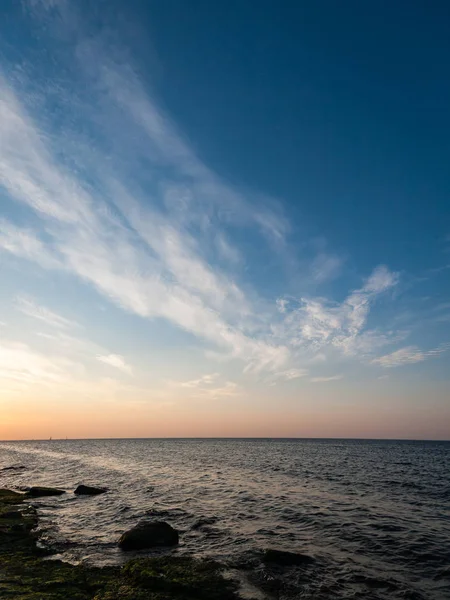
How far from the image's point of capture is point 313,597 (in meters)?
13.4

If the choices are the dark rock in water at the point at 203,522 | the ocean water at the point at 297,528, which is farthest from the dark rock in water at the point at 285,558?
the dark rock in water at the point at 203,522

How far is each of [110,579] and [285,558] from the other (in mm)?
7932

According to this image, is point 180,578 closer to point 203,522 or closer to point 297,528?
point 203,522

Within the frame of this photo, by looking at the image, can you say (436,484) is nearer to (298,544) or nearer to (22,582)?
(298,544)

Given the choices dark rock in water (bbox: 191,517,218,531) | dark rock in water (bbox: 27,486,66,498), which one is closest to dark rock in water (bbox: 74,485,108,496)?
dark rock in water (bbox: 27,486,66,498)

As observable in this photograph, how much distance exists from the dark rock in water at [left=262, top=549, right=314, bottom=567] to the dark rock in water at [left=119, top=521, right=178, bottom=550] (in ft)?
18.0

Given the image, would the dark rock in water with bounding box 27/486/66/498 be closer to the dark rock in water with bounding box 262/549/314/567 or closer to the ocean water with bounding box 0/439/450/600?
the ocean water with bounding box 0/439/450/600

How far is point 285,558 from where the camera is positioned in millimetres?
16875

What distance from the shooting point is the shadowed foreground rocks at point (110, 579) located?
41.9ft

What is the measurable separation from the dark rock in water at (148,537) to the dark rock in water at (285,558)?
5.48 m

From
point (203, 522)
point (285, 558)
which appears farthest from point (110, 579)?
point (203, 522)

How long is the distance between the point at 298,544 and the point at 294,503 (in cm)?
1161

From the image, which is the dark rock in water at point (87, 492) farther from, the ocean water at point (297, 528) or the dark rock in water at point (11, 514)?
the dark rock in water at point (11, 514)

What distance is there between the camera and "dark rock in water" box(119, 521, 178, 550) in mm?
18703
